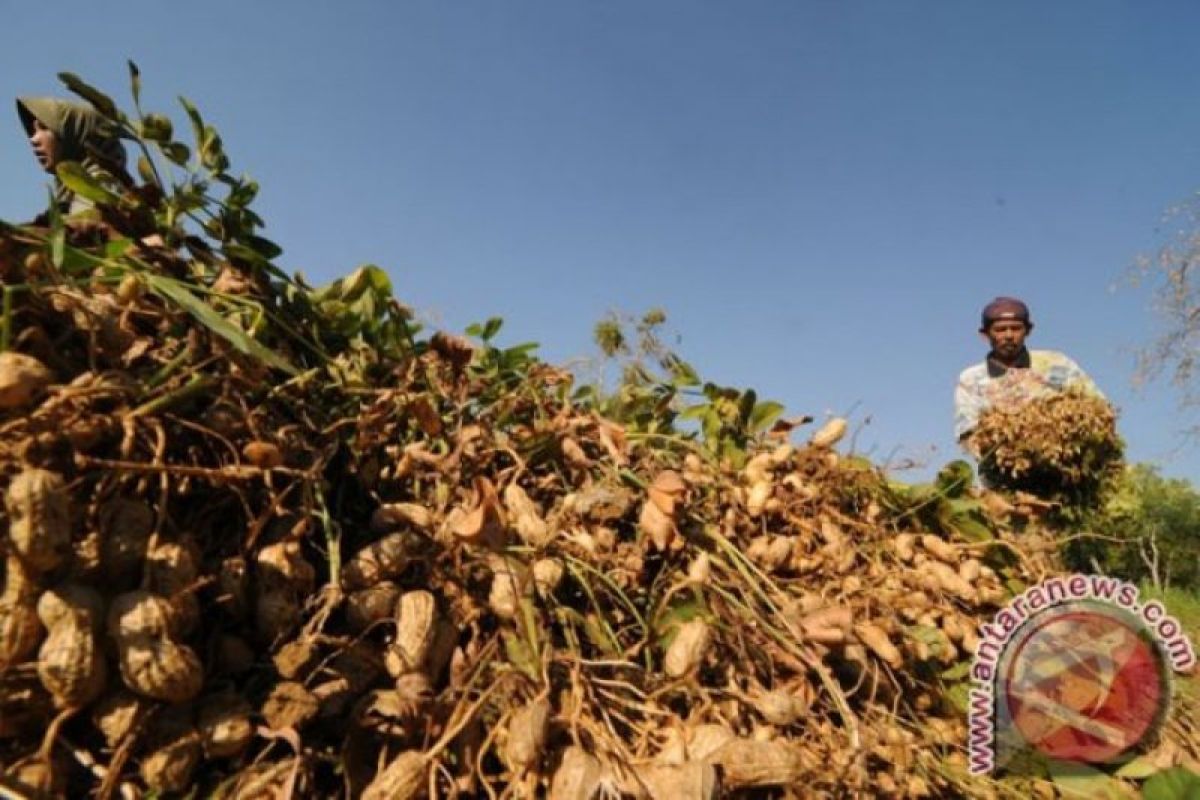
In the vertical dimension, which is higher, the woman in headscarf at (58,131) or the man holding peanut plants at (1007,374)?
the man holding peanut plants at (1007,374)

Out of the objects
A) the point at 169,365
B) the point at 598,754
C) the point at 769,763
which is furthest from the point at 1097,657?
the point at 169,365

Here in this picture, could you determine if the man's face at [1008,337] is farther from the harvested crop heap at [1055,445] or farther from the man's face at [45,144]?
the man's face at [45,144]

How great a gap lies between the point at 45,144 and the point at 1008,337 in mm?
3795

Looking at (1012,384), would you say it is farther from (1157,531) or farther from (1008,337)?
(1157,531)

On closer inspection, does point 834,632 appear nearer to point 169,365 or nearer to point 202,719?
point 202,719

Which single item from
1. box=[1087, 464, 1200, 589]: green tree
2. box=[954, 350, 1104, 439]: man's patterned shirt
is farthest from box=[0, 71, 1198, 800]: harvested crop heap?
box=[1087, 464, 1200, 589]: green tree

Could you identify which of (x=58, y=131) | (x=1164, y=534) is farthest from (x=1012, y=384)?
(x=1164, y=534)

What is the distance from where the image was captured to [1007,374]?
321cm

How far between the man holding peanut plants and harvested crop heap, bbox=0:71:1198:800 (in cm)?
201

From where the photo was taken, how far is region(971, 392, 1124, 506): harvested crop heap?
291 cm

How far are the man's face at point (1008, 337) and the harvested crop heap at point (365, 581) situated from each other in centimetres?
267

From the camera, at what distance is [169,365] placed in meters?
0.81

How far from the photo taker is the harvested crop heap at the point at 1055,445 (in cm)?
291

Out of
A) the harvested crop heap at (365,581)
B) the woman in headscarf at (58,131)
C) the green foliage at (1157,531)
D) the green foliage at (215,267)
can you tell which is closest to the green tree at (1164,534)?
the green foliage at (1157,531)
